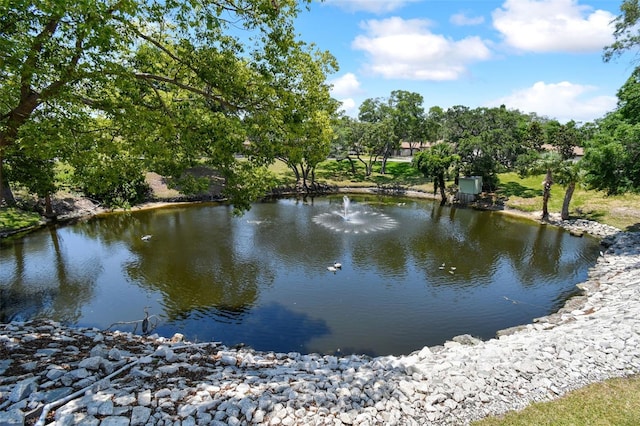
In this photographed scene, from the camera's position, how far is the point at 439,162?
135ft

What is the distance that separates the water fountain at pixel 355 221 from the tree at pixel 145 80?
18884 mm

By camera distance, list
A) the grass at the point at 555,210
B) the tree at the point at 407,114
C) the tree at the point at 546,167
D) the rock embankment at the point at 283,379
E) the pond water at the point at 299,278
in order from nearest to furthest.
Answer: the rock embankment at the point at 283,379 < the grass at the point at 555,210 < the pond water at the point at 299,278 < the tree at the point at 546,167 < the tree at the point at 407,114

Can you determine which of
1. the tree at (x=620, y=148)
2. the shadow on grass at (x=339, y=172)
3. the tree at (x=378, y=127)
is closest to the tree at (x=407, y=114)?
the tree at (x=378, y=127)

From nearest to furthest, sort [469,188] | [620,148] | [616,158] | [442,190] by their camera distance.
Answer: [620,148] < [616,158] < [469,188] < [442,190]

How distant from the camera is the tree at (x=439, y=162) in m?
41.2

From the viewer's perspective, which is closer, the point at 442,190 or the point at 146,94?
the point at 146,94

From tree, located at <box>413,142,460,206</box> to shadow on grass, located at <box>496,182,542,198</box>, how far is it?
622 centimetres

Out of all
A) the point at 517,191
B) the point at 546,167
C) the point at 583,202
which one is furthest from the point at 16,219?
the point at 583,202

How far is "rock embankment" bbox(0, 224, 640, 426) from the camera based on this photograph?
A: 269 inches

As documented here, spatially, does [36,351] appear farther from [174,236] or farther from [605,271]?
[605,271]

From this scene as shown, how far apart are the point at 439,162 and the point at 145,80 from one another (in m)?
35.6

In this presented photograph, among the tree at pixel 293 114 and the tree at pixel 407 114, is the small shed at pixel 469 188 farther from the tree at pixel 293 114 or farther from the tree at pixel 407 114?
the tree at pixel 293 114

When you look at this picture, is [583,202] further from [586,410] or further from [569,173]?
[586,410]

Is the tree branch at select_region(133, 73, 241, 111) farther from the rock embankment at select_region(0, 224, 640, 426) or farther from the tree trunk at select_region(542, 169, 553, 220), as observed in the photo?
the tree trunk at select_region(542, 169, 553, 220)
